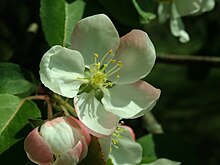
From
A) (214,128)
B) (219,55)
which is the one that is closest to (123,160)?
(219,55)

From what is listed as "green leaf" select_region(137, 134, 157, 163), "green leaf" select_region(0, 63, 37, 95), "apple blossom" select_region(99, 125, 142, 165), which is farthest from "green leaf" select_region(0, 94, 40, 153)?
"green leaf" select_region(137, 134, 157, 163)

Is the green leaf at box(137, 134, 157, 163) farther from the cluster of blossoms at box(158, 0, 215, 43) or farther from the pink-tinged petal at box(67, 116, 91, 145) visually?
the pink-tinged petal at box(67, 116, 91, 145)

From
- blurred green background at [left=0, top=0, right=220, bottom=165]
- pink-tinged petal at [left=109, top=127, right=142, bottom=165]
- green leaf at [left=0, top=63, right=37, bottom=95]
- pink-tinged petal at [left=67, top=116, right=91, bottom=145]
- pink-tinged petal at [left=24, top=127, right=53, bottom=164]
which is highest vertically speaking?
pink-tinged petal at [left=24, top=127, right=53, bottom=164]

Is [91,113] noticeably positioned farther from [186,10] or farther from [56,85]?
[186,10]

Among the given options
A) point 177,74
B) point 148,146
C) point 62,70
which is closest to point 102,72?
point 62,70

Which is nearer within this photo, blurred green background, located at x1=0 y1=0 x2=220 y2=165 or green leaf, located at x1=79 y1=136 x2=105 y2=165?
green leaf, located at x1=79 y1=136 x2=105 y2=165

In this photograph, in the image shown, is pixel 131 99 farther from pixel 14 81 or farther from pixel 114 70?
pixel 14 81

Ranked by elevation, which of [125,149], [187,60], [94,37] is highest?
[94,37]
